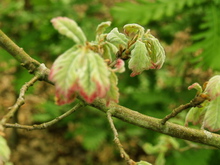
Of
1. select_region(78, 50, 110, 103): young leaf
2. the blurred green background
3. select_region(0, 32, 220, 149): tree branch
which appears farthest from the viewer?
the blurred green background

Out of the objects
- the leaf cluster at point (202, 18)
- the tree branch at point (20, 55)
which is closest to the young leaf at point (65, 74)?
the tree branch at point (20, 55)

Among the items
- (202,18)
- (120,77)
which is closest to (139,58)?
(202,18)

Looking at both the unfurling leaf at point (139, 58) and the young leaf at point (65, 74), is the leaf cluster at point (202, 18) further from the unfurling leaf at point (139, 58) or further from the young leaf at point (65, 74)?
the young leaf at point (65, 74)

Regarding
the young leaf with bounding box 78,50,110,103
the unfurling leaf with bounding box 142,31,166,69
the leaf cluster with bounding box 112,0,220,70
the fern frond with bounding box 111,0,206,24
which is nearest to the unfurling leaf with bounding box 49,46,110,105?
the young leaf with bounding box 78,50,110,103

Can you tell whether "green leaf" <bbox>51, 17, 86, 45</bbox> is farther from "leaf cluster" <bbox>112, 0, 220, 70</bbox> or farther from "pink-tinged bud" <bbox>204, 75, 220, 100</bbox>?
"leaf cluster" <bbox>112, 0, 220, 70</bbox>

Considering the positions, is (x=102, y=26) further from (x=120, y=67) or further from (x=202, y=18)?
(x=202, y=18)

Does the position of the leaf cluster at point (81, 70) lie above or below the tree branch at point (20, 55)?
below
